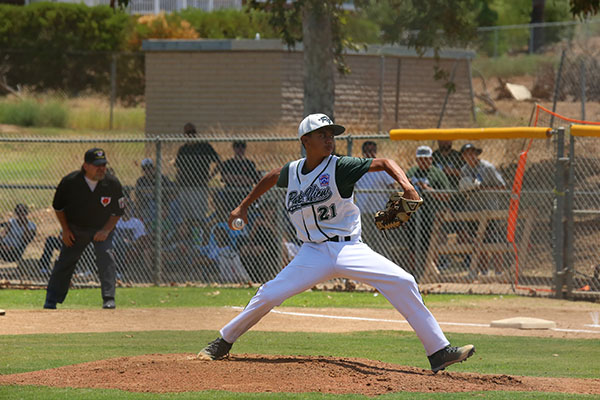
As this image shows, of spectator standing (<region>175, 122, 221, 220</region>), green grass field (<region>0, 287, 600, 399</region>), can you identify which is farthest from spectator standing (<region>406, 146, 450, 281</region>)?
green grass field (<region>0, 287, 600, 399</region>)

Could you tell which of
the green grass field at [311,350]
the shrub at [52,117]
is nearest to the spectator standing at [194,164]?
the green grass field at [311,350]

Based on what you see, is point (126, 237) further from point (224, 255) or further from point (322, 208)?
point (322, 208)

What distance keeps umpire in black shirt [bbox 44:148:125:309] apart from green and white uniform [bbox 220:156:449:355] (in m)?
5.26

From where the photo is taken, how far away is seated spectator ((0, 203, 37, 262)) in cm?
1484

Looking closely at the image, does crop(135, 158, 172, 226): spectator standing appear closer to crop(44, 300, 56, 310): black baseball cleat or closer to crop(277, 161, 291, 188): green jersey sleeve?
crop(44, 300, 56, 310): black baseball cleat

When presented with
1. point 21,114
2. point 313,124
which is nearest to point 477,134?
point 313,124

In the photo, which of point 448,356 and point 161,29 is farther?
point 161,29

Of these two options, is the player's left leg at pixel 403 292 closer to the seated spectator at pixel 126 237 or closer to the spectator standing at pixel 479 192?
the spectator standing at pixel 479 192

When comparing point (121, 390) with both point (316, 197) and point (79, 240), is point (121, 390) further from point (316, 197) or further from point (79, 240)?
point (79, 240)

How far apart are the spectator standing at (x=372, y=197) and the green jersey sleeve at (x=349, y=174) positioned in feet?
21.7

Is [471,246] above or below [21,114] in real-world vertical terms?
below

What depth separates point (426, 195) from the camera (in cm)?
1382

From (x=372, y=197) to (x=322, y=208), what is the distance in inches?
277

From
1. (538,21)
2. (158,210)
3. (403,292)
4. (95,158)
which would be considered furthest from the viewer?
(538,21)
